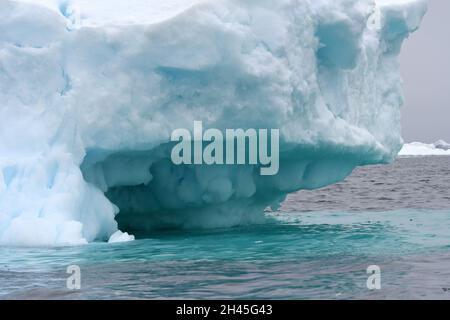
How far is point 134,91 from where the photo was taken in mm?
14242

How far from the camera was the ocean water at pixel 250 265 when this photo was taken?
30.6ft

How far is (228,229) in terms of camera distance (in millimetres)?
17047

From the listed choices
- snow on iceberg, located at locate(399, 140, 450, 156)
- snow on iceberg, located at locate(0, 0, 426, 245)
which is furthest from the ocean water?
snow on iceberg, located at locate(399, 140, 450, 156)

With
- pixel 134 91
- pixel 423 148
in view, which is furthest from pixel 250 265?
pixel 423 148

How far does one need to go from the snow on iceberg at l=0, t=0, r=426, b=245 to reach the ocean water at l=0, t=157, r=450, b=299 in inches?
38.6

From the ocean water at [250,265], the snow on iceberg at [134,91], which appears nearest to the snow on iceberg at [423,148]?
the ocean water at [250,265]

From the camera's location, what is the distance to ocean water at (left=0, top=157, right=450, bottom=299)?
9312 mm

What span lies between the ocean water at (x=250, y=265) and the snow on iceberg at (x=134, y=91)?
98cm

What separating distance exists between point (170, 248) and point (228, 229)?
3570 millimetres

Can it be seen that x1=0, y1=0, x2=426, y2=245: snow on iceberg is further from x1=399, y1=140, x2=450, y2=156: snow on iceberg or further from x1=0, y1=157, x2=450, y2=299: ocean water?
x1=399, y1=140, x2=450, y2=156: snow on iceberg

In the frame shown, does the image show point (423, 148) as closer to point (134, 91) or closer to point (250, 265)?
point (134, 91)

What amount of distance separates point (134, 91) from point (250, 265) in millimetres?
4285
